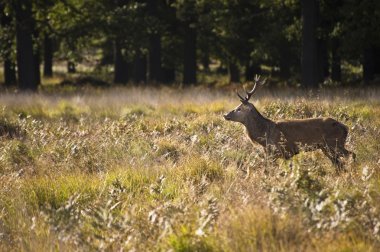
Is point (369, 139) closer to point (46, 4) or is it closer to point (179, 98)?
point (179, 98)

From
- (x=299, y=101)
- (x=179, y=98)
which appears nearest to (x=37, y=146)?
(x=299, y=101)

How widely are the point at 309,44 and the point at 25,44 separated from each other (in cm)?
1125

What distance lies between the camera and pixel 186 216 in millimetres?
4844

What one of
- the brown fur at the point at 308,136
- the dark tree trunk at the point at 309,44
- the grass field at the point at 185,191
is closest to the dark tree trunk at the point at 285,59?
the dark tree trunk at the point at 309,44

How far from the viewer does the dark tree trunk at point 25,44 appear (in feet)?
73.4

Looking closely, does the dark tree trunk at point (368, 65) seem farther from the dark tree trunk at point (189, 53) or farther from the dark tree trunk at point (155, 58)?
the dark tree trunk at point (155, 58)

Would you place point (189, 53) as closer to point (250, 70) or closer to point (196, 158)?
point (250, 70)

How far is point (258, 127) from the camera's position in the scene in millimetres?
9234

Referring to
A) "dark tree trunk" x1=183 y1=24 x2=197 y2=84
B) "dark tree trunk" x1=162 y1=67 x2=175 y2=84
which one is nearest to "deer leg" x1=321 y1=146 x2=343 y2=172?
"dark tree trunk" x1=183 y1=24 x2=197 y2=84

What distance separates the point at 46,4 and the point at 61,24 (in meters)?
1.42

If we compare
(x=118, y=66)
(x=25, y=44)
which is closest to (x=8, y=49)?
(x=25, y=44)

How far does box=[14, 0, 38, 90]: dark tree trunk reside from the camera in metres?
22.4

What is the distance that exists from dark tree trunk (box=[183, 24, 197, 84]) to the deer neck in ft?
62.8

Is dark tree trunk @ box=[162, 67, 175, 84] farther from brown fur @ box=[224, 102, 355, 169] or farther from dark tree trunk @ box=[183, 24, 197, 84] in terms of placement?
brown fur @ box=[224, 102, 355, 169]
